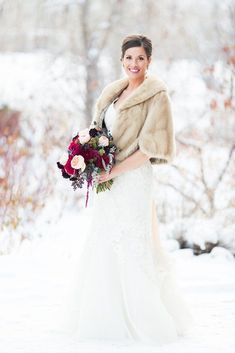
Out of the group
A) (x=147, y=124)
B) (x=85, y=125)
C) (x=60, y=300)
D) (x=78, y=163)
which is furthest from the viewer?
(x=85, y=125)

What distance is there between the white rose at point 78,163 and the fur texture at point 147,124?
262 millimetres

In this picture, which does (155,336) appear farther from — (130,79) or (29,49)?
(29,49)

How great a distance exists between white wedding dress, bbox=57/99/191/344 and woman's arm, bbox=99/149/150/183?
97 millimetres

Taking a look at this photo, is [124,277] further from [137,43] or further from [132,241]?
[137,43]

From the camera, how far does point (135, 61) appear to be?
159 inches

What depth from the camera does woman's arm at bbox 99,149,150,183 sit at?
3996 mm

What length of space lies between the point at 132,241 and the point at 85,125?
30.1 feet

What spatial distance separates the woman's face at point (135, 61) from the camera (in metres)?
4.03

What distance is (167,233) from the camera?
773cm

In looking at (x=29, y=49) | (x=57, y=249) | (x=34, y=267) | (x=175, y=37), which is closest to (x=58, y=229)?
(x=57, y=249)

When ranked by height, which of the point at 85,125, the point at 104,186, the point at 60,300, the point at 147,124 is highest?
the point at 85,125

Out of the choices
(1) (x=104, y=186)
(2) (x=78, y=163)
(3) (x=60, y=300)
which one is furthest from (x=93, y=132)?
(3) (x=60, y=300)

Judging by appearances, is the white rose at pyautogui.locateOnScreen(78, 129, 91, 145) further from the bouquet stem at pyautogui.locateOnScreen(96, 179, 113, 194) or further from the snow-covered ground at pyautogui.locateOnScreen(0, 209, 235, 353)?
the snow-covered ground at pyautogui.locateOnScreen(0, 209, 235, 353)

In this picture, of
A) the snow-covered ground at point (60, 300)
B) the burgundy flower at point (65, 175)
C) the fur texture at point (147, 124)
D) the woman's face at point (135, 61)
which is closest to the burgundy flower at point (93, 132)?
the fur texture at point (147, 124)
